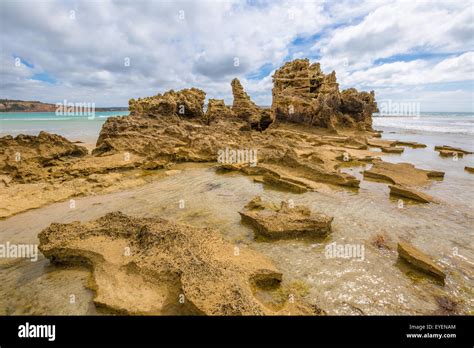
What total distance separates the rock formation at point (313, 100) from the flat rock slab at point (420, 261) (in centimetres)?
2309

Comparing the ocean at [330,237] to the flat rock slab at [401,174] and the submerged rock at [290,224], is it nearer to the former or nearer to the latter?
the submerged rock at [290,224]

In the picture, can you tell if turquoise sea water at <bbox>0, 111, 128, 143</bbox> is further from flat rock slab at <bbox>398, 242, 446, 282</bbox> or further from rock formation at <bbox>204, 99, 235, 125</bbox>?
flat rock slab at <bbox>398, 242, 446, 282</bbox>

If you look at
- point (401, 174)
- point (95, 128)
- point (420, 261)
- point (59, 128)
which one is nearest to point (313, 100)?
point (401, 174)

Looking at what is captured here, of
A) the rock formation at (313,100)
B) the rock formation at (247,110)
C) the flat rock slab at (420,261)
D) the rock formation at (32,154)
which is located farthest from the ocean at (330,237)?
the rock formation at (247,110)

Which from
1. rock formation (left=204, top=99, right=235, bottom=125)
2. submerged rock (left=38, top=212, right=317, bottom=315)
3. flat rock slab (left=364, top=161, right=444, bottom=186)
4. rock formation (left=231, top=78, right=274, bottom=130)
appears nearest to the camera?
submerged rock (left=38, top=212, right=317, bottom=315)

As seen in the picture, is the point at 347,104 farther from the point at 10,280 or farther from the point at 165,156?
the point at 10,280

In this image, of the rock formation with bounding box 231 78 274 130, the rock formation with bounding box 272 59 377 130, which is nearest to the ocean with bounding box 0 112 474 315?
the rock formation with bounding box 272 59 377 130

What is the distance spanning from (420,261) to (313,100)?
82.1ft

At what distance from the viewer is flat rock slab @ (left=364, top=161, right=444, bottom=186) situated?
10.4 metres

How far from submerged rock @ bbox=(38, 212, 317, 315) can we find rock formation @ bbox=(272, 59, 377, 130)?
24263mm

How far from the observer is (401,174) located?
1117cm

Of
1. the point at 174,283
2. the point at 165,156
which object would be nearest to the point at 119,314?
the point at 174,283

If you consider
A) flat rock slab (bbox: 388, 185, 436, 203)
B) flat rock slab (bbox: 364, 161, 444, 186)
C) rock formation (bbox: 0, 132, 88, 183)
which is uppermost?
rock formation (bbox: 0, 132, 88, 183)

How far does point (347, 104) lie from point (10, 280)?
34.1 m
